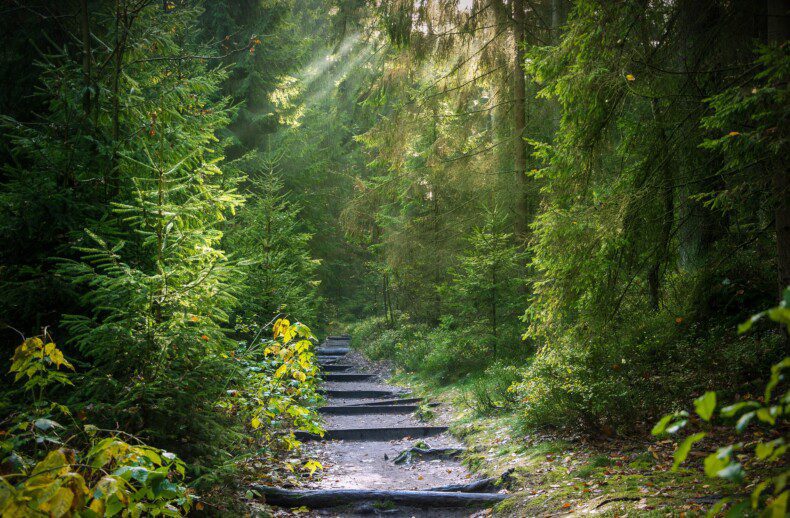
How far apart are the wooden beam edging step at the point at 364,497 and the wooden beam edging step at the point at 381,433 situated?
11.0 ft

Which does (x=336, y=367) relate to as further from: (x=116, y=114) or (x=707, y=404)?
(x=707, y=404)

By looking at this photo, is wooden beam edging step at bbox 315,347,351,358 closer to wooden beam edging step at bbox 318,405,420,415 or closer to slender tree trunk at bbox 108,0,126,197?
wooden beam edging step at bbox 318,405,420,415

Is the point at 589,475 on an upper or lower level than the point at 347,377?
upper

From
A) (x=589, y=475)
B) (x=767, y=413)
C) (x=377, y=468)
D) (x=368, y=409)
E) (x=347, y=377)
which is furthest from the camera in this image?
(x=347, y=377)

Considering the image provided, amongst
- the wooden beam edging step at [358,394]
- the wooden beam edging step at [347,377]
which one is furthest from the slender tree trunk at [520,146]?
the wooden beam edging step at [347,377]

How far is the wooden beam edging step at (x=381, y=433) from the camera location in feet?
29.2

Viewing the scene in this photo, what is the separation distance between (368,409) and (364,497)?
5.50m

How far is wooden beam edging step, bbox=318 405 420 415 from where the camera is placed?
36.1 ft

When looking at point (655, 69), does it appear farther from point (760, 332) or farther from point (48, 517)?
point (48, 517)

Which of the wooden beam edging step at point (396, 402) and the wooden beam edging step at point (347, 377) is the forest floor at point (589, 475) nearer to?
the wooden beam edging step at point (396, 402)

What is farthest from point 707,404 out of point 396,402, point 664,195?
point 396,402

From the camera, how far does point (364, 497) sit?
5590mm

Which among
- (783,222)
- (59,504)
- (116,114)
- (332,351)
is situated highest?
(116,114)

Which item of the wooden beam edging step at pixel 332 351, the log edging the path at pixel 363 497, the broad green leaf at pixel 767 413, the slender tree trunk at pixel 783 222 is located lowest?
the wooden beam edging step at pixel 332 351
